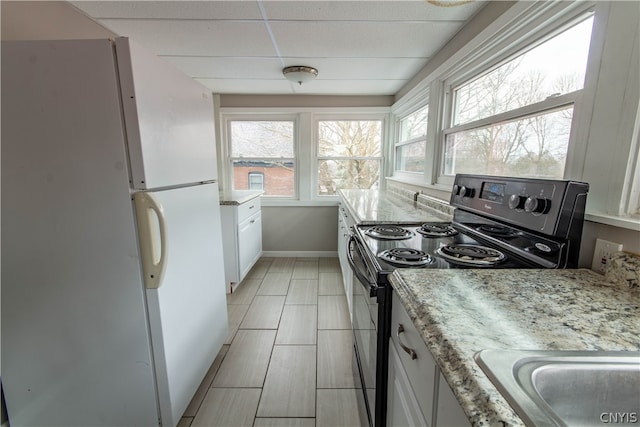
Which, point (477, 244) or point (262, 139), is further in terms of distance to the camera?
point (262, 139)

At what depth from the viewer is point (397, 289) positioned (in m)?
0.82

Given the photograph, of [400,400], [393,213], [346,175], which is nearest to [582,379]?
[400,400]

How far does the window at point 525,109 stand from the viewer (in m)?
1.12

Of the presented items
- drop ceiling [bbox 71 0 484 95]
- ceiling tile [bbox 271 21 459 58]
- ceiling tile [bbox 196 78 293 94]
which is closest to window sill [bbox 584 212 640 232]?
drop ceiling [bbox 71 0 484 95]

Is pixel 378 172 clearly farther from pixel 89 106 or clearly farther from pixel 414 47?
pixel 89 106

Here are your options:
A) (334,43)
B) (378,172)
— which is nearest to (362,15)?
(334,43)

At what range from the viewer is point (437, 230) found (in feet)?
4.92

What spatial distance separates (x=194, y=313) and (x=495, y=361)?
4.53 ft

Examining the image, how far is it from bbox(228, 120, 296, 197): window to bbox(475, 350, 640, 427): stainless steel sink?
136 inches

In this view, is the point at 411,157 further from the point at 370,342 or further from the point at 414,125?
the point at 370,342

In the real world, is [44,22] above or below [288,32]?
below

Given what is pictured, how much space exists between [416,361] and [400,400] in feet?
0.72

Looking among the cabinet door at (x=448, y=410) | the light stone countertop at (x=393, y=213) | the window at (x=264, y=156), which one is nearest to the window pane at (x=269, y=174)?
the window at (x=264, y=156)

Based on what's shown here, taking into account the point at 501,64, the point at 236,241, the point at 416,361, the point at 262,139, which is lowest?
the point at 236,241
